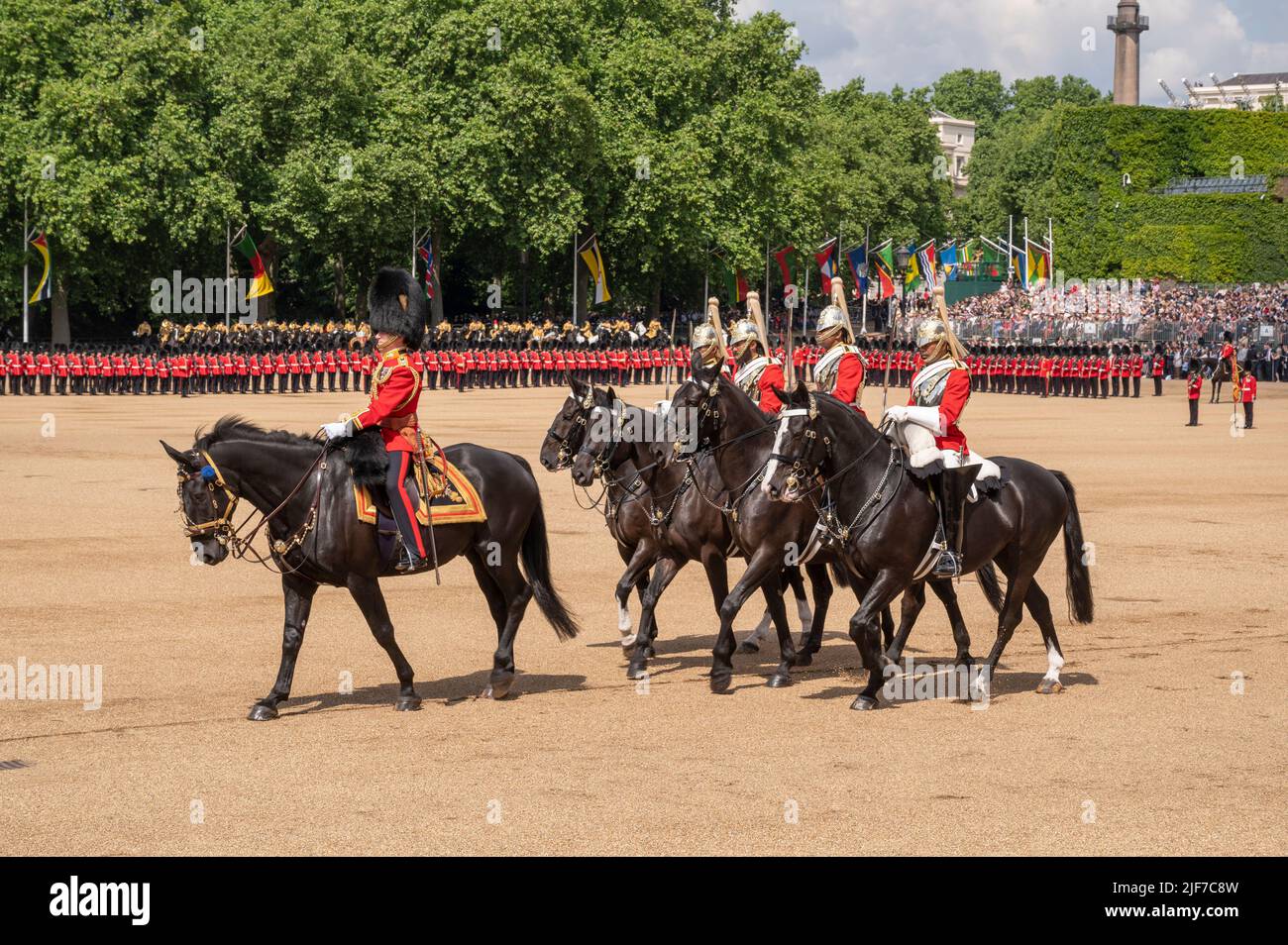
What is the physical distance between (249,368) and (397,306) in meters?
37.3

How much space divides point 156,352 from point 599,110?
66.1ft

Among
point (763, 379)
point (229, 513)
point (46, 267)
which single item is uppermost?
point (46, 267)

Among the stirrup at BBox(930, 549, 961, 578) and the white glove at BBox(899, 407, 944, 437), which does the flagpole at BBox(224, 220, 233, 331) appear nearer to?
the white glove at BBox(899, 407, 944, 437)

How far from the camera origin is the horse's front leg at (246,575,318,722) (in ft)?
33.6

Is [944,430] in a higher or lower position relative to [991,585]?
higher

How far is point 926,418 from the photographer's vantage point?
11.2 meters

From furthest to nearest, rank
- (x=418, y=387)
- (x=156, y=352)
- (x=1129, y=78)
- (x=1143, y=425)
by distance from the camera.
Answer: (x=1129, y=78) < (x=156, y=352) < (x=1143, y=425) < (x=418, y=387)

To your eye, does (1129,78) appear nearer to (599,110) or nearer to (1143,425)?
(599,110)

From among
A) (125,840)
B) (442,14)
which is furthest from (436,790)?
(442,14)

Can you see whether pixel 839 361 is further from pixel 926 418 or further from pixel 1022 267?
pixel 1022 267

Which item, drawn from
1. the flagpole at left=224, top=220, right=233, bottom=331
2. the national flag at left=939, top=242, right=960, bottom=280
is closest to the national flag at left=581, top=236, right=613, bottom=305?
the flagpole at left=224, top=220, right=233, bottom=331

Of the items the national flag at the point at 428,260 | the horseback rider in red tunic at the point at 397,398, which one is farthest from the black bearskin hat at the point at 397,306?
the national flag at the point at 428,260

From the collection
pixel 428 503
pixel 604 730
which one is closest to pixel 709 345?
pixel 428 503

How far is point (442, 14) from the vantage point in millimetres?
60000
